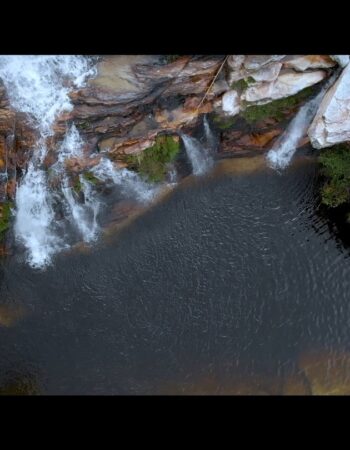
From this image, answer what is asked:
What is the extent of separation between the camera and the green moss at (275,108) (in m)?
20.2

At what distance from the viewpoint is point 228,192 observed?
21.4 meters

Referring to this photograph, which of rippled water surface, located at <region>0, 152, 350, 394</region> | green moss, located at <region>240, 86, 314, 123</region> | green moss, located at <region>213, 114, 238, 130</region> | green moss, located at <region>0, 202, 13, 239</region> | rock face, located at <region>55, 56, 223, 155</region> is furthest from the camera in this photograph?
green moss, located at <region>213, 114, 238, 130</region>

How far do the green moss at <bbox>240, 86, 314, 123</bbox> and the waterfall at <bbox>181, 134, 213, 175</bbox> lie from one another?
2432 millimetres

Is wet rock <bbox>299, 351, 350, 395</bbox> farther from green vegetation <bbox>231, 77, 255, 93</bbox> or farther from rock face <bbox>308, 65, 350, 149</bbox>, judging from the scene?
green vegetation <bbox>231, 77, 255, 93</bbox>

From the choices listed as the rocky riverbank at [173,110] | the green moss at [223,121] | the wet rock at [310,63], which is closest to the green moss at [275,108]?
the rocky riverbank at [173,110]

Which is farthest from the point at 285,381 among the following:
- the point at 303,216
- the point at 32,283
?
the point at 32,283

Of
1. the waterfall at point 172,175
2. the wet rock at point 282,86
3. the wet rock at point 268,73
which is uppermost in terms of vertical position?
the wet rock at point 268,73

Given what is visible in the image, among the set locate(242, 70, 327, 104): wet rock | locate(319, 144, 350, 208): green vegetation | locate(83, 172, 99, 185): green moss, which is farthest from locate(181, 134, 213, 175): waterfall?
locate(319, 144, 350, 208): green vegetation

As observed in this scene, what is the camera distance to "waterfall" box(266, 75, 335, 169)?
68.4ft

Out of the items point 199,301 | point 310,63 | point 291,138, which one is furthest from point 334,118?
point 199,301

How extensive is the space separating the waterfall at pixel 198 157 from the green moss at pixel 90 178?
4.43 metres

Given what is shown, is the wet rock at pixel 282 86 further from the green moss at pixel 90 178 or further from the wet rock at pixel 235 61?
the green moss at pixel 90 178

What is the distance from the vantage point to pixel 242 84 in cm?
1916
